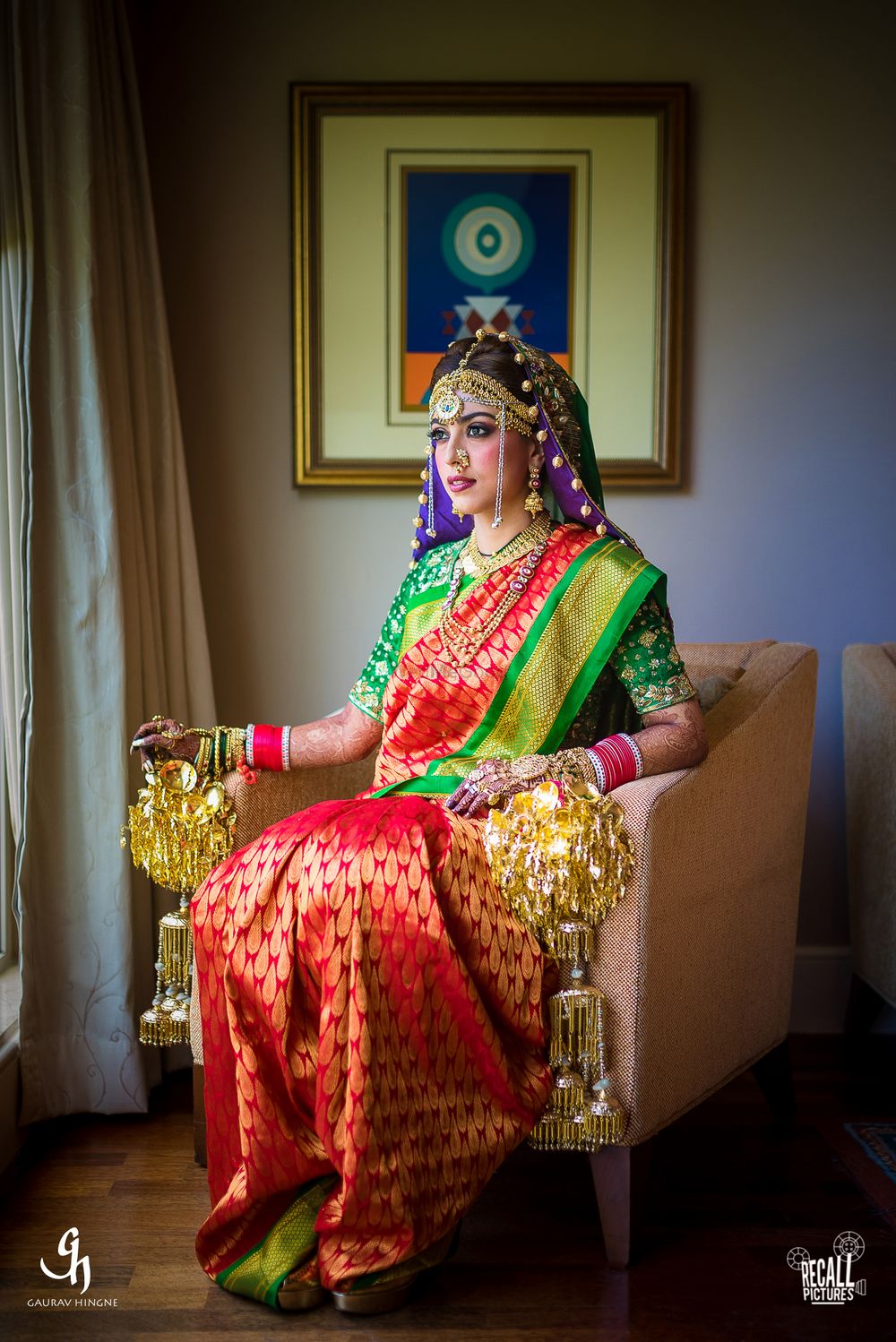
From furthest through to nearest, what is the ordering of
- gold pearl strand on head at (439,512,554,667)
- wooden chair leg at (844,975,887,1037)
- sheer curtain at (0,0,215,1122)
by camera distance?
wooden chair leg at (844,975,887,1037), sheer curtain at (0,0,215,1122), gold pearl strand on head at (439,512,554,667)

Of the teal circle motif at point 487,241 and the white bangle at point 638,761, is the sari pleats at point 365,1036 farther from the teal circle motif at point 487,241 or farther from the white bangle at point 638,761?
the teal circle motif at point 487,241

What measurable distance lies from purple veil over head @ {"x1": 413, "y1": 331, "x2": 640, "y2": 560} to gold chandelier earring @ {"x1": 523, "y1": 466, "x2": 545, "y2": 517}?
0.08 ft

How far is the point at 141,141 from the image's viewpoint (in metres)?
2.38

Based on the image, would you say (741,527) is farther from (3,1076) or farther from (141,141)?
(3,1076)

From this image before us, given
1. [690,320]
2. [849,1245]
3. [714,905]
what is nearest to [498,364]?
[690,320]

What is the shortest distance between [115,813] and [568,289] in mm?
1545

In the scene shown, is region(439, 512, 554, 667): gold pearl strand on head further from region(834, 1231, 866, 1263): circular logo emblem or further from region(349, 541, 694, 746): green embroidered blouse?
region(834, 1231, 866, 1263): circular logo emblem

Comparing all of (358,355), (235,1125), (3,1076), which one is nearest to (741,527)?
(358,355)

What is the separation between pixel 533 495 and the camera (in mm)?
2012

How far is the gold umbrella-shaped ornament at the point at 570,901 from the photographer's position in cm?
158

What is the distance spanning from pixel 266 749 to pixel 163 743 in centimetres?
18

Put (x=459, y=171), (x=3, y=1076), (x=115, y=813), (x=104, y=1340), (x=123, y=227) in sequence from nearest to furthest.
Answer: (x=104, y=1340) < (x=3, y=1076) < (x=115, y=813) < (x=123, y=227) < (x=459, y=171)

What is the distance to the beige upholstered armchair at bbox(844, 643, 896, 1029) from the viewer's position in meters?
2.31

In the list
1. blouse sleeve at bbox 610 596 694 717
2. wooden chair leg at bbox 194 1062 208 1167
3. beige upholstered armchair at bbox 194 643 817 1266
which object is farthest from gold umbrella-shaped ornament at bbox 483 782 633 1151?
wooden chair leg at bbox 194 1062 208 1167
